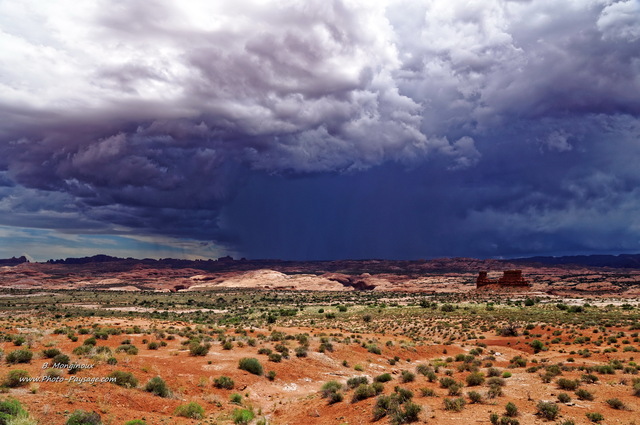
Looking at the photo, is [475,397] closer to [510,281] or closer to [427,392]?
[427,392]

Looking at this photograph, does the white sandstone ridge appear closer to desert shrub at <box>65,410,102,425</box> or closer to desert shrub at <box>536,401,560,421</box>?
desert shrub at <box>536,401,560,421</box>

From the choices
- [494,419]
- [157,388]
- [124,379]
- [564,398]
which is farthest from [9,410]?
[564,398]

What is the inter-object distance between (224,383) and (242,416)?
5456 mm

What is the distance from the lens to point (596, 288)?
345 ft

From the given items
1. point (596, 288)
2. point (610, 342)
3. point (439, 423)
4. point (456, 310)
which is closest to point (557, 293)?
point (596, 288)

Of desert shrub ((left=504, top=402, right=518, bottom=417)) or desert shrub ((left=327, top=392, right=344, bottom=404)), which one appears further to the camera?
desert shrub ((left=327, top=392, right=344, bottom=404))

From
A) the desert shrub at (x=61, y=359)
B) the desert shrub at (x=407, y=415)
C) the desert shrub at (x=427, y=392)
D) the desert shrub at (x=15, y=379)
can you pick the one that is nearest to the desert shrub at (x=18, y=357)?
the desert shrub at (x=61, y=359)

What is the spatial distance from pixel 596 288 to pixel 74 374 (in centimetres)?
12002

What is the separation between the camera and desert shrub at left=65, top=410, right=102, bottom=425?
14.9m

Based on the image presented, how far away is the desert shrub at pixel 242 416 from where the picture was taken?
60.6ft

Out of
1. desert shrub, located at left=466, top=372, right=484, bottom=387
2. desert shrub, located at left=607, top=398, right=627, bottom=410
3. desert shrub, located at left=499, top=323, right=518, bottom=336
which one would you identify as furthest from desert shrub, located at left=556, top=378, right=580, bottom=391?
desert shrub, located at left=499, top=323, right=518, bottom=336

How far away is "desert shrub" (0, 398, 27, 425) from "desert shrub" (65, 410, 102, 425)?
1645mm

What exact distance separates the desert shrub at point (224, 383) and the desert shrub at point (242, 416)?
4161 millimetres

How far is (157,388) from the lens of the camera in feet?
68.2
